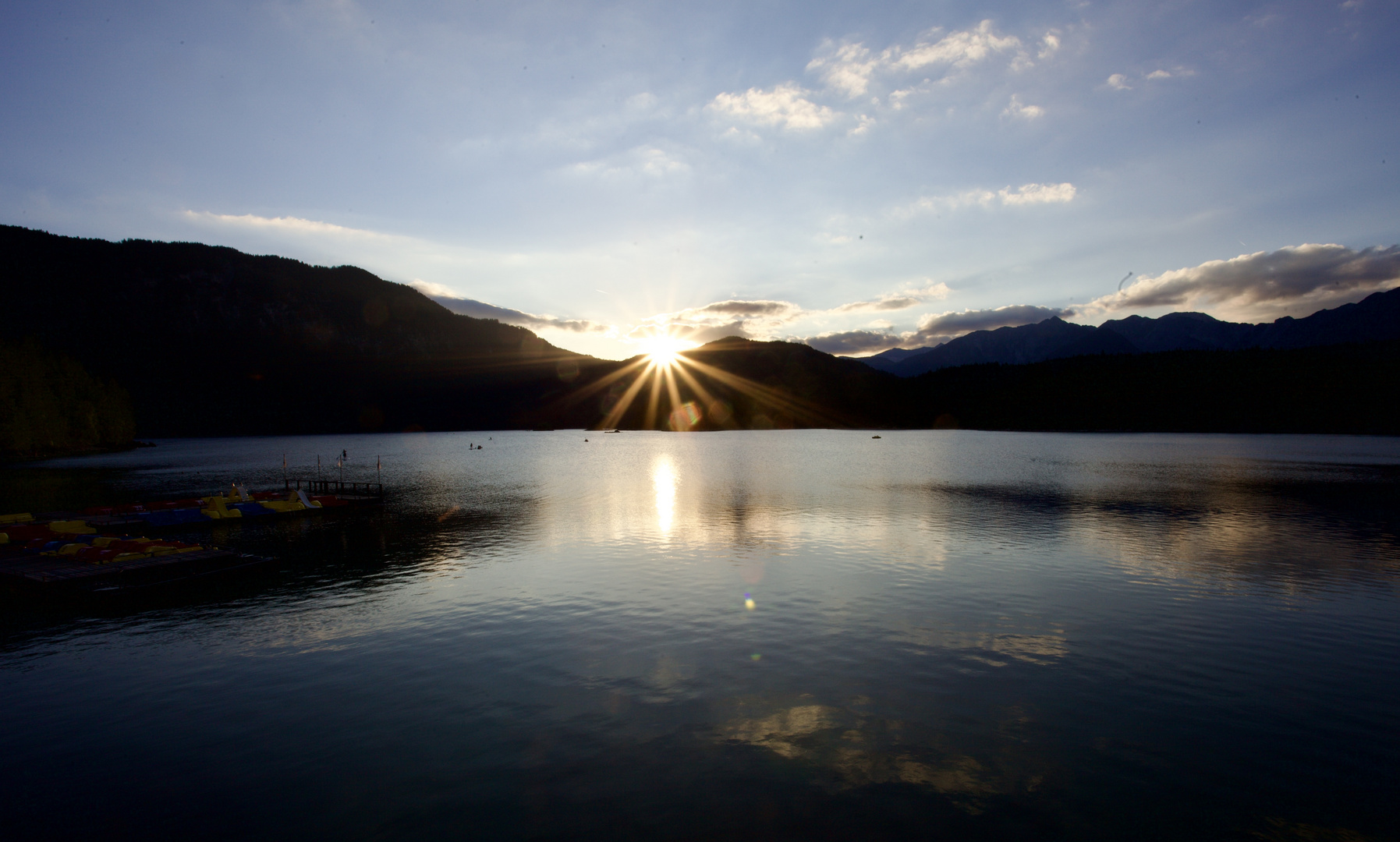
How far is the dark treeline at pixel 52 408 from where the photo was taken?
112 m

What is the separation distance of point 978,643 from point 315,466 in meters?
137

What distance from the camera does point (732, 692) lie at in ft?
62.1

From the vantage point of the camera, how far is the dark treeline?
369 feet

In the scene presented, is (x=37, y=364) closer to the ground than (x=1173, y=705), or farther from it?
farther from it

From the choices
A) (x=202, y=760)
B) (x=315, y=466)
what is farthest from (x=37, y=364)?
(x=202, y=760)

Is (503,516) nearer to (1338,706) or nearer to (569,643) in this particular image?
(569,643)

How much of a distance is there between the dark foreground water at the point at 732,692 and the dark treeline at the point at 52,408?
114m

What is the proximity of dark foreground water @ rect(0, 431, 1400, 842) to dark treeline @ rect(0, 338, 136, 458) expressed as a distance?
113634 millimetres

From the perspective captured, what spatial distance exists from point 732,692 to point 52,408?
6606 inches

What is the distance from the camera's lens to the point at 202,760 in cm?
1530

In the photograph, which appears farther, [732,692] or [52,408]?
[52,408]

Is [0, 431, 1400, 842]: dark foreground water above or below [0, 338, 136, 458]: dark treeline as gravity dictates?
below

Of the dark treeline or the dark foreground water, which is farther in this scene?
the dark treeline

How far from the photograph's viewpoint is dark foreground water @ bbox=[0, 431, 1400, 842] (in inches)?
522
